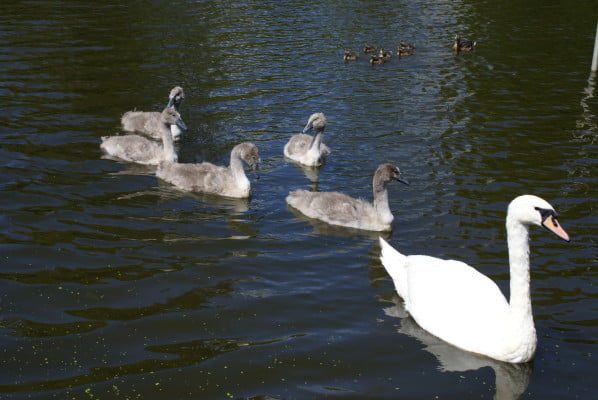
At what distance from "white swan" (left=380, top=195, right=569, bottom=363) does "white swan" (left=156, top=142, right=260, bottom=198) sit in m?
4.60

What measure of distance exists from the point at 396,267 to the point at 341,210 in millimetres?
2343

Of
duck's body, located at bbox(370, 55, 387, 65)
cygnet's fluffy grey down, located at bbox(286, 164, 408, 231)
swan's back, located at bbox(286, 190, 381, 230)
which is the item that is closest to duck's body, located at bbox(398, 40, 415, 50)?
duck's body, located at bbox(370, 55, 387, 65)

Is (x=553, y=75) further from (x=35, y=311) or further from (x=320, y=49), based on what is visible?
(x=35, y=311)

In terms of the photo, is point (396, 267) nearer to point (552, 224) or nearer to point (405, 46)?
point (552, 224)

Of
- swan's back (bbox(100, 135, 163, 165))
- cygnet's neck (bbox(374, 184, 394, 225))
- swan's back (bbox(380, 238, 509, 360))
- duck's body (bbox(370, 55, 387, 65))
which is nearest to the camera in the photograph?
swan's back (bbox(380, 238, 509, 360))

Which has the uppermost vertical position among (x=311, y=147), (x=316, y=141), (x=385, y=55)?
(x=385, y=55)

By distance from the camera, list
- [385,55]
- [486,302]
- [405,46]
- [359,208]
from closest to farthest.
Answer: [486,302], [359,208], [385,55], [405,46]

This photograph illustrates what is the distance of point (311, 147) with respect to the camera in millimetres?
13859

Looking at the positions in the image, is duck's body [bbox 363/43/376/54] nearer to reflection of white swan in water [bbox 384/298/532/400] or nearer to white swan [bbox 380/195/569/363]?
white swan [bbox 380/195/569/363]

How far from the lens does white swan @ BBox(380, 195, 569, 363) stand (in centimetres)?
751

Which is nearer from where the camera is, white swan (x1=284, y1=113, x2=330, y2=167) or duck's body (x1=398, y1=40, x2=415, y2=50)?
white swan (x1=284, y1=113, x2=330, y2=167)

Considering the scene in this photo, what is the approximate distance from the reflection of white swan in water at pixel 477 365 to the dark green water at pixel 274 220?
0.08ft

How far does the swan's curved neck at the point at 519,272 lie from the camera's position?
754 centimetres

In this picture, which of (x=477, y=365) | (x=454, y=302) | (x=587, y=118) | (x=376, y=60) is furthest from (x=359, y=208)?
(x=376, y=60)
